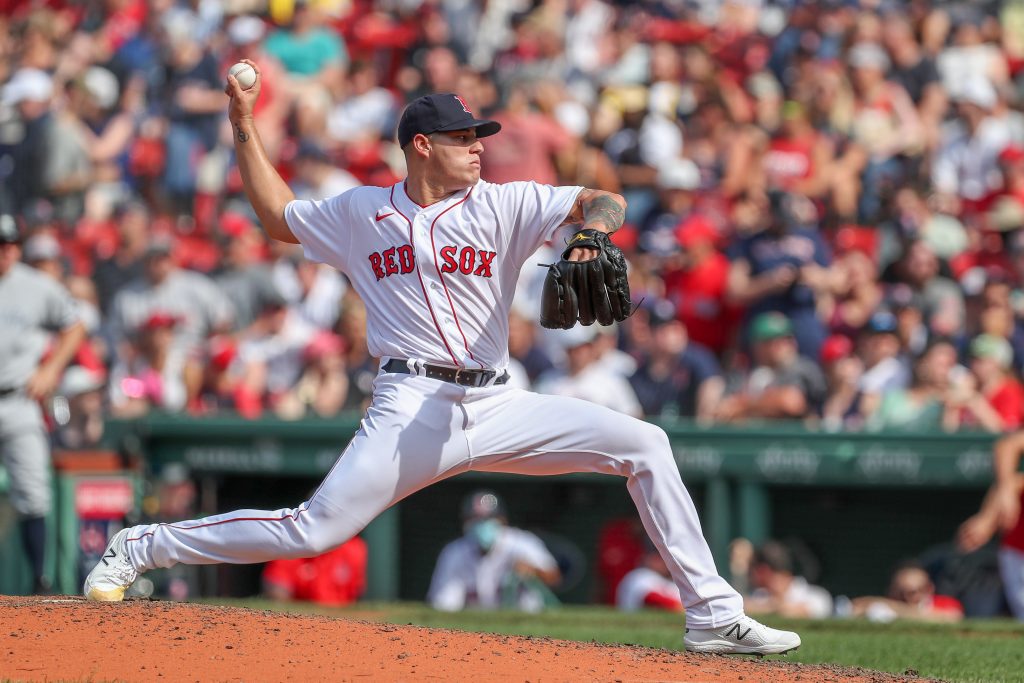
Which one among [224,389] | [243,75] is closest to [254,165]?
[243,75]

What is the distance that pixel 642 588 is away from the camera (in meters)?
9.27

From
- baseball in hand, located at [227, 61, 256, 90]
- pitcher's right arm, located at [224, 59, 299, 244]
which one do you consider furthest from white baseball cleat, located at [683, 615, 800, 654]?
baseball in hand, located at [227, 61, 256, 90]

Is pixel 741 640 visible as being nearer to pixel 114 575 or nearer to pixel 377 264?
pixel 377 264

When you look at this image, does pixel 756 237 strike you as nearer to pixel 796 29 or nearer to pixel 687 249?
pixel 687 249

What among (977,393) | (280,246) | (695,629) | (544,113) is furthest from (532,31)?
(695,629)

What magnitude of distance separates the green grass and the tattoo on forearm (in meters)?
1.90

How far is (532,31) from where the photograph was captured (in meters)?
13.7

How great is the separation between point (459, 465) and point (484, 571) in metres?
4.59

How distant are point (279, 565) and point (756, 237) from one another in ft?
12.5

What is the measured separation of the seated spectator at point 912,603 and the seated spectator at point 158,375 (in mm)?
4640

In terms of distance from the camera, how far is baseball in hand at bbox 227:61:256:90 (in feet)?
17.3

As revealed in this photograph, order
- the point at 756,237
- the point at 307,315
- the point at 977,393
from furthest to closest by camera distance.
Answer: the point at 307,315
the point at 756,237
the point at 977,393

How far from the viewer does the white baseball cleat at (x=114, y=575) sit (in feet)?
17.4

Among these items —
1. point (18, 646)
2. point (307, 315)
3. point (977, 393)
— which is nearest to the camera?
point (18, 646)
